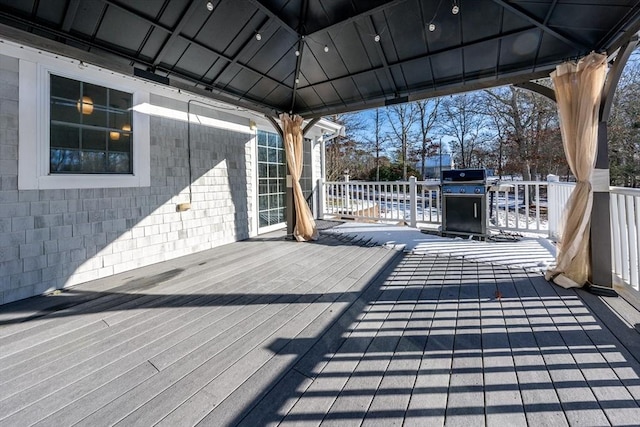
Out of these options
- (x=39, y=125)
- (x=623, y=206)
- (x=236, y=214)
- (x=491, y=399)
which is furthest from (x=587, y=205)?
(x=39, y=125)

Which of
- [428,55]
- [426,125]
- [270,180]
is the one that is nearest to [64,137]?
[270,180]

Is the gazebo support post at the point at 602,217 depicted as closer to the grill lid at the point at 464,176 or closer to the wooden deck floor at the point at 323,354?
the wooden deck floor at the point at 323,354

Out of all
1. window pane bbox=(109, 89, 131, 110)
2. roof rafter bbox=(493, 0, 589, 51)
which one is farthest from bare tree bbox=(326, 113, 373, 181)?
roof rafter bbox=(493, 0, 589, 51)

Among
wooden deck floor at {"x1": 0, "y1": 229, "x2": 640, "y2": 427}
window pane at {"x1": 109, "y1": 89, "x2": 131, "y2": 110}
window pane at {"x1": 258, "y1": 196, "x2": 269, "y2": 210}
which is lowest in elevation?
wooden deck floor at {"x1": 0, "y1": 229, "x2": 640, "y2": 427}

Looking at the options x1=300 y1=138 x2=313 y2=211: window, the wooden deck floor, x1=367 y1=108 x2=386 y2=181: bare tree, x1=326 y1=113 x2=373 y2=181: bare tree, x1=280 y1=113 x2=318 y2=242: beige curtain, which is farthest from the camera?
x1=367 y1=108 x2=386 y2=181: bare tree

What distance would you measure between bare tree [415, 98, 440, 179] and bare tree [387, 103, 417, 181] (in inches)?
16.0

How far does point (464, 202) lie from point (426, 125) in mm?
12843

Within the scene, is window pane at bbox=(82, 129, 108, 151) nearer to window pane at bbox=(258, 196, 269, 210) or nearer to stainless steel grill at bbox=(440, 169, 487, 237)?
window pane at bbox=(258, 196, 269, 210)

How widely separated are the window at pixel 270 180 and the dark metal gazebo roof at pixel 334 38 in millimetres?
1680

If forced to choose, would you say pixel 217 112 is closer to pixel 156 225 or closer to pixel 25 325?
pixel 156 225

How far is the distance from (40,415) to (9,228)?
2484 millimetres

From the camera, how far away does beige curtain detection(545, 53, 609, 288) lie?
9.37ft

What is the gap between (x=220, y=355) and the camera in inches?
77.5

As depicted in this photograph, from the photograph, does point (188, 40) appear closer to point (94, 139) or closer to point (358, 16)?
point (94, 139)
